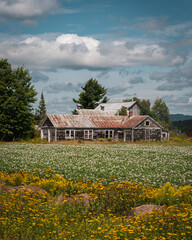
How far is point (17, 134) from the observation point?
45.4 meters

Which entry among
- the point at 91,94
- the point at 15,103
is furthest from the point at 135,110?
the point at 15,103

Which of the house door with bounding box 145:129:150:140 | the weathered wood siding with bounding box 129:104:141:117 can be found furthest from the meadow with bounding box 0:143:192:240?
the weathered wood siding with bounding box 129:104:141:117

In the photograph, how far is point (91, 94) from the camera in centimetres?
7538

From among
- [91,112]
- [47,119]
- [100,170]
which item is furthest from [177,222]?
[91,112]

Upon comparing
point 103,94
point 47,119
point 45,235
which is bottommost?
point 45,235

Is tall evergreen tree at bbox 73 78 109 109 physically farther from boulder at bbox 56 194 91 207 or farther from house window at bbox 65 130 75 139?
boulder at bbox 56 194 91 207

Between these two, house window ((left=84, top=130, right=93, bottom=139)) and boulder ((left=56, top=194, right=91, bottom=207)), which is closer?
boulder ((left=56, top=194, right=91, bottom=207))

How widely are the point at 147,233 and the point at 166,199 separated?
3.25 meters

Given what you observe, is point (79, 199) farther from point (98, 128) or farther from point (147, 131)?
point (147, 131)

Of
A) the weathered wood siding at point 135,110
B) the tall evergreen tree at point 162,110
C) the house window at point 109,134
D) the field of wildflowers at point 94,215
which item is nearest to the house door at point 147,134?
the house window at point 109,134

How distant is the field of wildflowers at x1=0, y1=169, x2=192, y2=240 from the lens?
6.59 meters

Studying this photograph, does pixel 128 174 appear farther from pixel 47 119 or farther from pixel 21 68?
pixel 21 68

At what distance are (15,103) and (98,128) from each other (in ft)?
46.7

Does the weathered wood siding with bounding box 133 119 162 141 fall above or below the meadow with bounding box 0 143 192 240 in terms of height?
above
